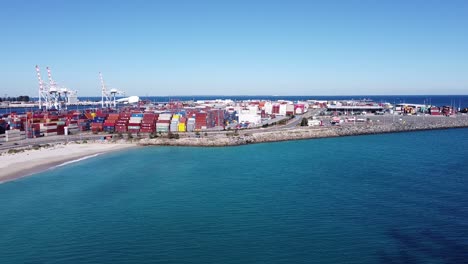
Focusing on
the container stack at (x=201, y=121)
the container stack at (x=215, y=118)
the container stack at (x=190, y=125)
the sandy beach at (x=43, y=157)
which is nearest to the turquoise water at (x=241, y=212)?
the sandy beach at (x=43, y=157)

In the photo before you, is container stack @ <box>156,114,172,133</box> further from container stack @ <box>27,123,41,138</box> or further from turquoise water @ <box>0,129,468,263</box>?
turquoise water @ <box>0,129,468,263</box>

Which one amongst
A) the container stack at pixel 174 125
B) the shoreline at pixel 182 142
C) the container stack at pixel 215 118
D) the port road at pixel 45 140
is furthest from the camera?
the container stack at pixel 215 118

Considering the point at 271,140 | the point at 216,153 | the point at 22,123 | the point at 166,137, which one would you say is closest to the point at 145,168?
the point at 216,153

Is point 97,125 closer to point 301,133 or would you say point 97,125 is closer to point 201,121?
point 201,121

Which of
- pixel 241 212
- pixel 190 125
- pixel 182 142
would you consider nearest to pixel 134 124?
pixel 190 125

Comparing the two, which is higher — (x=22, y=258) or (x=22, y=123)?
(x=22, y=123)

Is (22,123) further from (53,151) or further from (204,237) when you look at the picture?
A: (204,237)

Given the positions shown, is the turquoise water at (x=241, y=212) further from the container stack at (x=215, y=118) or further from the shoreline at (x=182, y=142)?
the container stack at (x=215, y=118)
